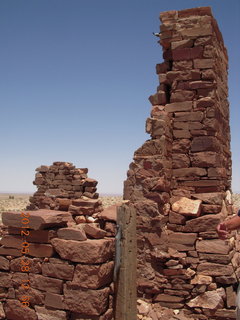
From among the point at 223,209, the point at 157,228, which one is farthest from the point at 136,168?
the point at 223,209

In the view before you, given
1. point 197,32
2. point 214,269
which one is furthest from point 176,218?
point 197,32

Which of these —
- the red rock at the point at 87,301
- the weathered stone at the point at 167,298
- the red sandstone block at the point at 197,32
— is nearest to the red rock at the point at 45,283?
the red rock at the point at 87,301

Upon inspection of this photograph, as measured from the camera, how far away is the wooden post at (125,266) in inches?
156

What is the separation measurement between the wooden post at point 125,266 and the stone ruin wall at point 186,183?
97.8 inches

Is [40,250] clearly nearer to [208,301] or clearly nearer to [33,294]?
[33,294]

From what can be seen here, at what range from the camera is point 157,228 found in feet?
21.5

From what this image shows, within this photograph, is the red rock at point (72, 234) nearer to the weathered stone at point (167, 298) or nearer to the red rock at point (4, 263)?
the red rock at point (4, 263)

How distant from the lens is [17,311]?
14.6 ft

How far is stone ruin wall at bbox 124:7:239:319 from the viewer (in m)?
6.29

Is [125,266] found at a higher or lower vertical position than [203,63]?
lower

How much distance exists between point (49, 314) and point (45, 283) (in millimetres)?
371

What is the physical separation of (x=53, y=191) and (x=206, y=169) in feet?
34.8

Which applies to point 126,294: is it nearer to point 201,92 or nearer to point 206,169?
point 206,169

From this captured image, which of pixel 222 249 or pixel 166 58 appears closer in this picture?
pixel 222 249
